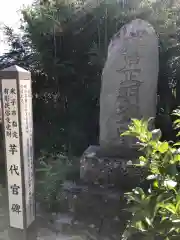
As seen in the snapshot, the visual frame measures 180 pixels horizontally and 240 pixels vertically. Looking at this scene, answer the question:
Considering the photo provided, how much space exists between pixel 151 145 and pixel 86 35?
11.4 feet

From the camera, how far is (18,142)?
209 centimetres

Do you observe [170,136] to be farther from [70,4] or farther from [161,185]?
[161,185]

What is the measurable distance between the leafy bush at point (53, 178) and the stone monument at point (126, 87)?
31cm

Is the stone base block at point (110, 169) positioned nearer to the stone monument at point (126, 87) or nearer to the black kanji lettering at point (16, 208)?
the stone monument at point (126, 87)

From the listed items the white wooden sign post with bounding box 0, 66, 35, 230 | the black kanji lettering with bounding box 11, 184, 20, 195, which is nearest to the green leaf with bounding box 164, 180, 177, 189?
the white wooden sign post with bounding box 0, 66, 35, 230

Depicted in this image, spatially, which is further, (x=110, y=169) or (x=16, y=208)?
(x=110, y=169)

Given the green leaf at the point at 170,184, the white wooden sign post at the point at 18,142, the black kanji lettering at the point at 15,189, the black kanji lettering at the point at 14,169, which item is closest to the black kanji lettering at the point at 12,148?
the white wooden sign post at the point at 18,142

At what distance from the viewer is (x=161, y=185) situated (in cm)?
126

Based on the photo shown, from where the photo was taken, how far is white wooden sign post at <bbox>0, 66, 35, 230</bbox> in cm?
203

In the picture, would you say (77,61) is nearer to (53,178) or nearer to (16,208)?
(53,178)

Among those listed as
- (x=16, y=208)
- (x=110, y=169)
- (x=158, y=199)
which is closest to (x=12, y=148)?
(x=16, y=208)

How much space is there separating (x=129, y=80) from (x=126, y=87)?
86mm

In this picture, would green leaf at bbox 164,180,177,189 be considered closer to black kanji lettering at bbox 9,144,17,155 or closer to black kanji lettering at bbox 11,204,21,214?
black kanji lettering at bbox 9,144,17,155

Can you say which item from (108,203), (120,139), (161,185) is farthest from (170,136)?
(161,185)
